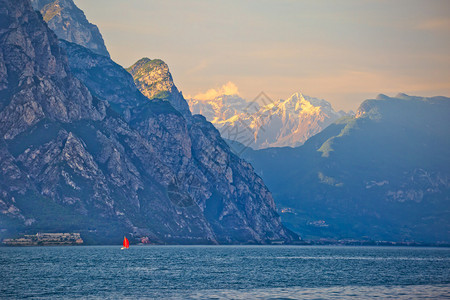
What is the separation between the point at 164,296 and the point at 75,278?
50.1 m

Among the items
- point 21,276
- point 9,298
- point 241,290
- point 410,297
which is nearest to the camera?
point 9,298

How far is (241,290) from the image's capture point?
17312 cm

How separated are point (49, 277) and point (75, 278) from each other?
305 inches

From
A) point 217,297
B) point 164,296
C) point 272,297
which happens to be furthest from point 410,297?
point 164,296

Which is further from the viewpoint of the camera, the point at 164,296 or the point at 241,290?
the point at 241,290

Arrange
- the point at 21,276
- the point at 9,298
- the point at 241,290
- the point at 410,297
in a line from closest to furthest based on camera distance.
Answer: the point at 9,298 → the point at 410,297 → the point at 241,290 → the point at 21,276

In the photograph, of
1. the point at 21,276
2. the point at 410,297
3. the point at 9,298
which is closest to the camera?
the point at 9,298

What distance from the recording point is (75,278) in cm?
19938

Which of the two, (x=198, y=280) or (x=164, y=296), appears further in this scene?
(x=198, y=280)

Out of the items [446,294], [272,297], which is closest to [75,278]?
[272,297]

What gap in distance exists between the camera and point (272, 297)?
15950cm

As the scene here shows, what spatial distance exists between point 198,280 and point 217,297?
141 feet

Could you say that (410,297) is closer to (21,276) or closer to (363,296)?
(363,296)

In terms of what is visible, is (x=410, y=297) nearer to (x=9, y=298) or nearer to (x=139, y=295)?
Answer: (x=139, y=295)
